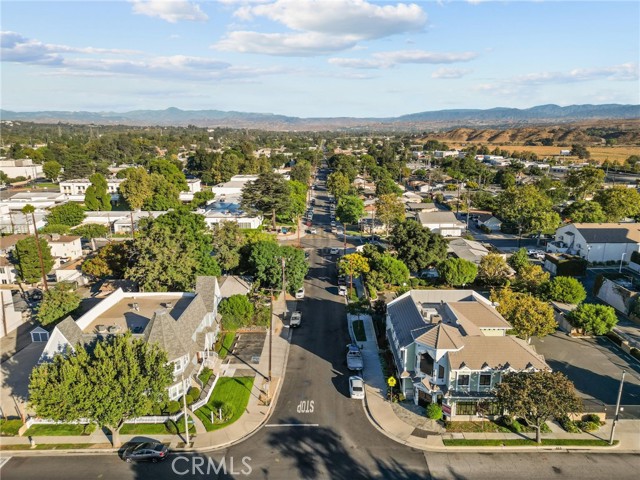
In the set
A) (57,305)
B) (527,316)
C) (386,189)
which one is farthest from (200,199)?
(527,316)

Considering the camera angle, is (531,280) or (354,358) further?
(531,280)

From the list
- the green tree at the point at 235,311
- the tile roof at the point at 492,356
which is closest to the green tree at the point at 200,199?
the green tree at the point at 235,311

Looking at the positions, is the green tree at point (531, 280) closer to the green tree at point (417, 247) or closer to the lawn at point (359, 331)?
the green tree at point (417, 247)

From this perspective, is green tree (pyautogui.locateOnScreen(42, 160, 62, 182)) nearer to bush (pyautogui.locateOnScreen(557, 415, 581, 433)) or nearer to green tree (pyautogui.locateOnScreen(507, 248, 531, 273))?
green tree (pyautogui.locateOnScreen(507, 248, 531, 273))

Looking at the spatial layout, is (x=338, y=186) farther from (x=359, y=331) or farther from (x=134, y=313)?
(x=134, y=313)

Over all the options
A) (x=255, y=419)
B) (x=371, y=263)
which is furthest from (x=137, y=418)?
(x=371, y=263)

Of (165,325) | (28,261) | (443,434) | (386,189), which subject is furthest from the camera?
(386,189)
